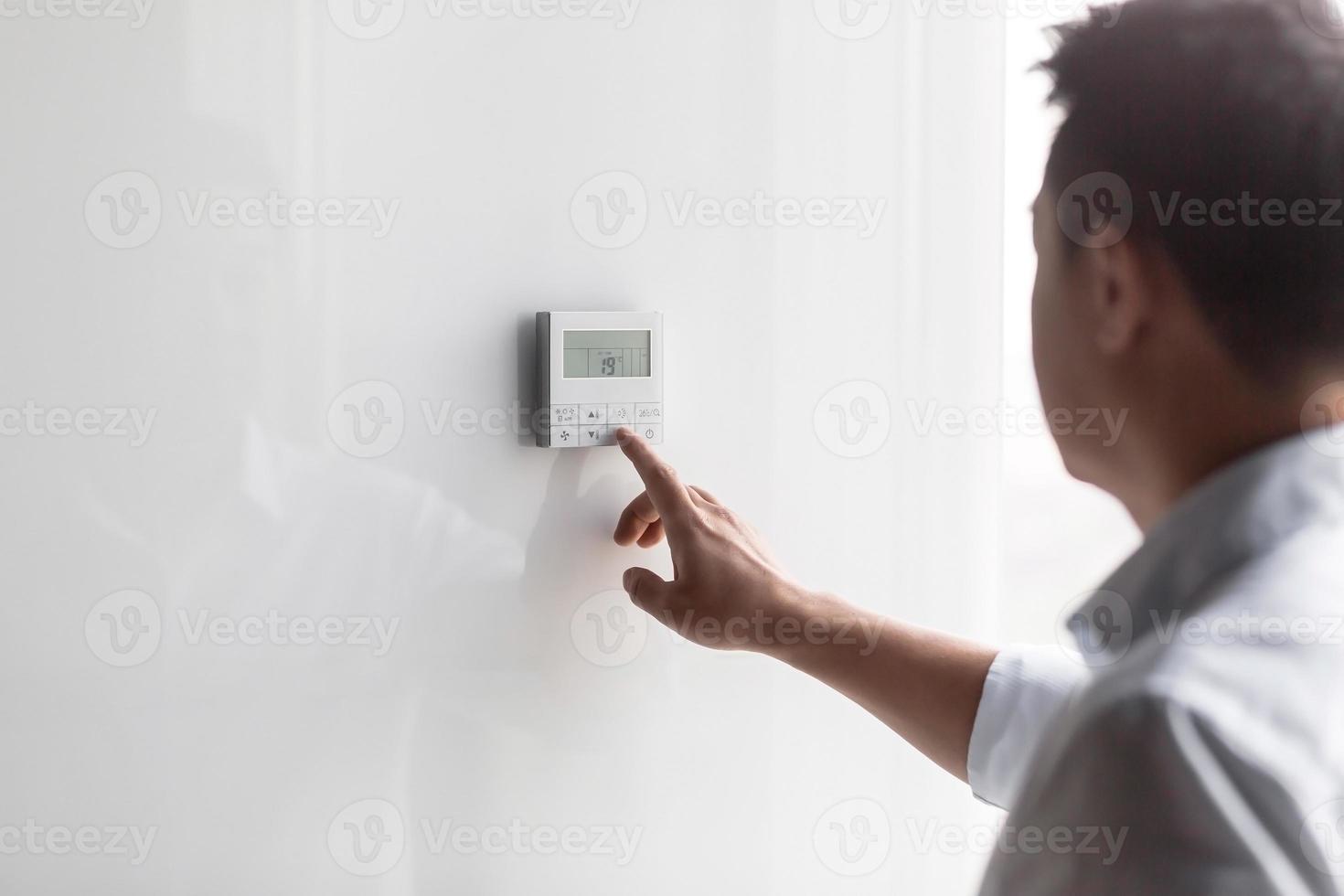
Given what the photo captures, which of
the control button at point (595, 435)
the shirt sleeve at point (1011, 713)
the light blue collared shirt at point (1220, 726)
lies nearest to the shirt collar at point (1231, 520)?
the light blue collared shirt at point (1220, 726)

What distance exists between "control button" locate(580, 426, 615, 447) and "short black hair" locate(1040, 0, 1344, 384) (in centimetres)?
41

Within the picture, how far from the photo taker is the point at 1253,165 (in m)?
0.47

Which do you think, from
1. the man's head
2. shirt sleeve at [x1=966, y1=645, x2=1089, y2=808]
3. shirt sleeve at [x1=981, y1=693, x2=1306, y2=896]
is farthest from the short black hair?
shirt sleeve at [x1=966, y1=645, x2=1089, y2=808]

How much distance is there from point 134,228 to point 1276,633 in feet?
2.13

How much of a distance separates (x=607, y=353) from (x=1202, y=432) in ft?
1.36

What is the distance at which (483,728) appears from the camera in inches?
31.1

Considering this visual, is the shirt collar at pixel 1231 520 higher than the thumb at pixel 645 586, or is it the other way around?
the shirt collar at pixel 1231 520

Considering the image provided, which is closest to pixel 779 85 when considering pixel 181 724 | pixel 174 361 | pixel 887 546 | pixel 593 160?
pixel 593 160

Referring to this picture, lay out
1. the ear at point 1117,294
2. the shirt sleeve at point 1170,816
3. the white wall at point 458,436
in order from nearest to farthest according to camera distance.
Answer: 1. the shirt sleeve at point 1170,816
2. the ear at point 1117,294
3. the white wall at point 458,436

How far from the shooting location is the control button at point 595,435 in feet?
2.60

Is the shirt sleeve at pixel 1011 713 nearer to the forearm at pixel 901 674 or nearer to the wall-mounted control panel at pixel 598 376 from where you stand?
the forearm at pixel 901 674

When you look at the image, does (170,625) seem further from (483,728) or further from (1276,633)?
(1276,633)

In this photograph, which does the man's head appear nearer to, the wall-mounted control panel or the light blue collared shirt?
the light blue collared shirt

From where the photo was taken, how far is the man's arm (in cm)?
78
